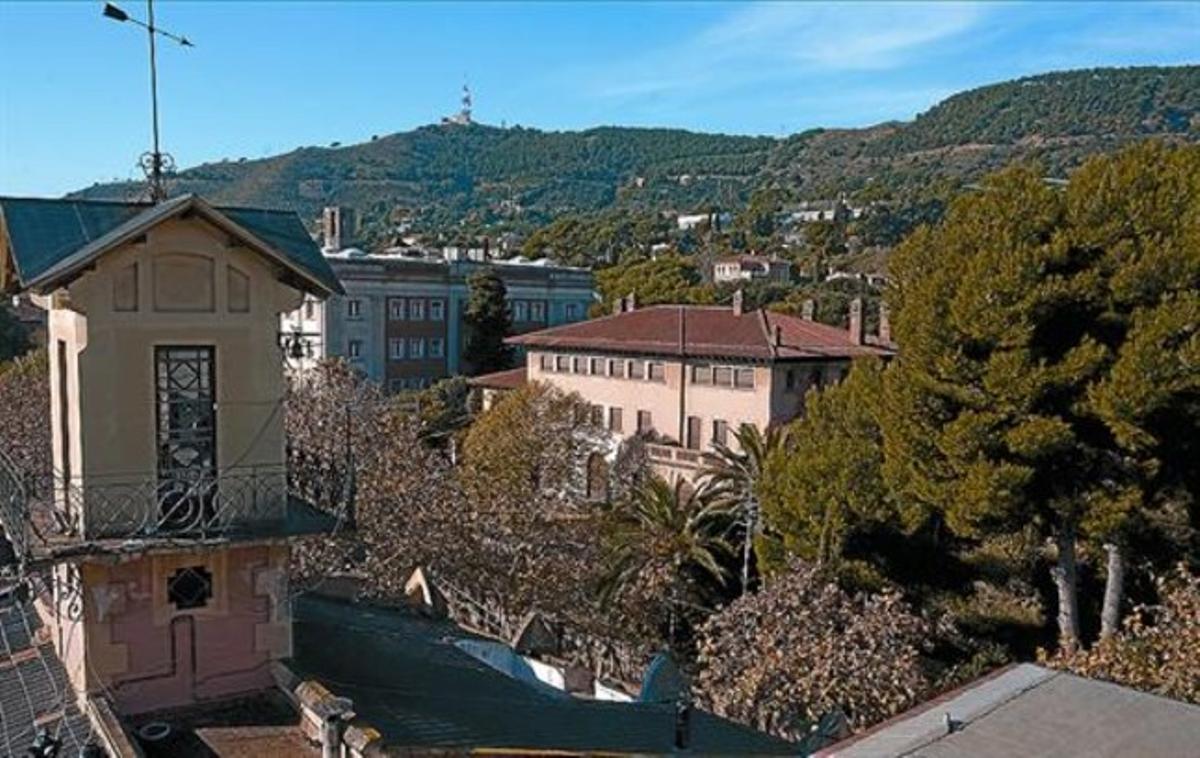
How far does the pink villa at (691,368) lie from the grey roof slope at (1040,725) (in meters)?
29.2

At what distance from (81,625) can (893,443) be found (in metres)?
17.4

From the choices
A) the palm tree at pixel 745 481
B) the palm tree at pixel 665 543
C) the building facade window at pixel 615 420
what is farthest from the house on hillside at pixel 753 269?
the palm tree at pixel 665 543

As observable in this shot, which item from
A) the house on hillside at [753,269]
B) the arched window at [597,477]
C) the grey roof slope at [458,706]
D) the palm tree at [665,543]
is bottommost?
the arched window at [597,477]

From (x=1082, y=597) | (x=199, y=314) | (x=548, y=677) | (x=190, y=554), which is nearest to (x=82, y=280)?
(x=199, y=314)

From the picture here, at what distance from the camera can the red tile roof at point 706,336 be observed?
129 ft

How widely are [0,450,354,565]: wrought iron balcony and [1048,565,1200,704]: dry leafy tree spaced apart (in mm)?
10857

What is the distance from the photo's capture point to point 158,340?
9.35 metres

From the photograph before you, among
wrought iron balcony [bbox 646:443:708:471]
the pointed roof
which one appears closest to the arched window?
wrought iron balcony [bbox 646:443:708:471]

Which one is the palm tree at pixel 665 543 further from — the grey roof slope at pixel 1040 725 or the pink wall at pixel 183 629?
the grey roof slope at pixel 1040 725

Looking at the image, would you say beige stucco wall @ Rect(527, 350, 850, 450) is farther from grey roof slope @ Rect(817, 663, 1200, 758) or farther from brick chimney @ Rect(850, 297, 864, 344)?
grey roof slope @ Rect(817, 663, 1200, 758)

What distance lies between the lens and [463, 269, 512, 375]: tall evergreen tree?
201ft

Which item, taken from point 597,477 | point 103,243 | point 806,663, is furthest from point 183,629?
point 597,477

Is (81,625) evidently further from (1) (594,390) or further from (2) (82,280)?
(1) (594,390)

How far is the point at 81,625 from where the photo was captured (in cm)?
914
